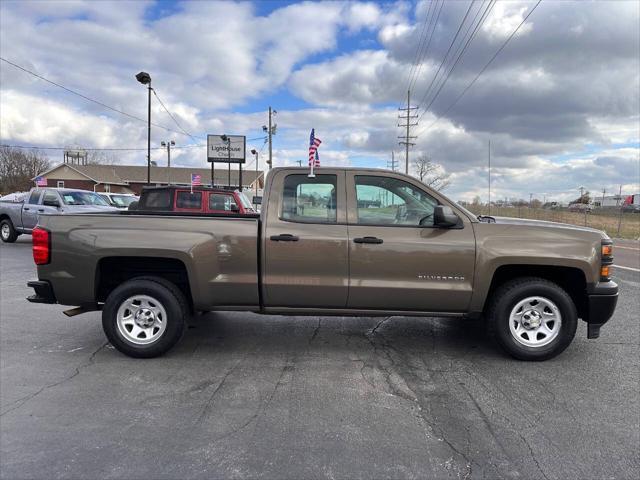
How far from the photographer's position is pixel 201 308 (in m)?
4.42

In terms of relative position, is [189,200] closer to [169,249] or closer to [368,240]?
[169,249]

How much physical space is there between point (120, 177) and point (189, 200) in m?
58.6

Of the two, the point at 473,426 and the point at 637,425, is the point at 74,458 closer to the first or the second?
the point at 473,426

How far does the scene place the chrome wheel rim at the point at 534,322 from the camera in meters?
4.30

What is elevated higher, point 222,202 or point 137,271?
point 222,202

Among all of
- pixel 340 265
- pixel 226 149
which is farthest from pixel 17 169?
pixel 340 265

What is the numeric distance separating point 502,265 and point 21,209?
582 inches

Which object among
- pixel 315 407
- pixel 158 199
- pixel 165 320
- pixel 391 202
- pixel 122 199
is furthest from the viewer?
pixel 122 199

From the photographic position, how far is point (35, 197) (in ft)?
44.5

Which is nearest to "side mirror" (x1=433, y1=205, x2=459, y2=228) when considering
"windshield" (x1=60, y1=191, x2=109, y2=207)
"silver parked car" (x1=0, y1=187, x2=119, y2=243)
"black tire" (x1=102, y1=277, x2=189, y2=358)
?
"black tire" (x1=102, y1=277, x2=189, y2=358)

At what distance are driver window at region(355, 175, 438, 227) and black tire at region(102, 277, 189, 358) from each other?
2043mm

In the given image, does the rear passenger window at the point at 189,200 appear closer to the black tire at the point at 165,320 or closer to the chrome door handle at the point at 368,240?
the black tire at the point at 165,320

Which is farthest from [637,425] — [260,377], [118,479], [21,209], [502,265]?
[21,209]

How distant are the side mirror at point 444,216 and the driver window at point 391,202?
0.55 ft
